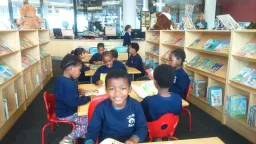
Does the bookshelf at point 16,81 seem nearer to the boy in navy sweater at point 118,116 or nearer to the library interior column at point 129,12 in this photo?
the boy in navy sweater at point 118,116

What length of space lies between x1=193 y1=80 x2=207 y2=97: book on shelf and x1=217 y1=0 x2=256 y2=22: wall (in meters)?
4.82

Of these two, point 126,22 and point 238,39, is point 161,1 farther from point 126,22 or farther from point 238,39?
point 238,39

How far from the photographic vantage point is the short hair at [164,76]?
6.29 ft

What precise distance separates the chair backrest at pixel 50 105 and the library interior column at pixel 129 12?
7.42 m

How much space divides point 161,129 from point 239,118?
1.80 m

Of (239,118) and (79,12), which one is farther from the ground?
(79,12)

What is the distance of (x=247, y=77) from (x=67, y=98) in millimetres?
2286

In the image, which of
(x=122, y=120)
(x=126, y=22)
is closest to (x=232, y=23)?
(x=122, y=120)

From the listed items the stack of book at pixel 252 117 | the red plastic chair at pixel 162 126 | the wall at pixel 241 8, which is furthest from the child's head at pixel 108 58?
the wall at pixel 241 8

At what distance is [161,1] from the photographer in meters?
10.2

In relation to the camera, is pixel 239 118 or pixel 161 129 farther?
pixel 239 118

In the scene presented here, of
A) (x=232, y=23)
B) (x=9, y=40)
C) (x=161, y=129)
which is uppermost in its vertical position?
(x=232, y=23)

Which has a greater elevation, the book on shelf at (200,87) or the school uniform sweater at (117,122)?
the school uniform sweater at (117,122)

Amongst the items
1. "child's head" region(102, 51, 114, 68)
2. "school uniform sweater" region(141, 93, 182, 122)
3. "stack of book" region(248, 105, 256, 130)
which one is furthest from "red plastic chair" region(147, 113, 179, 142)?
"child's head" region(102, 51, 114, 68)
